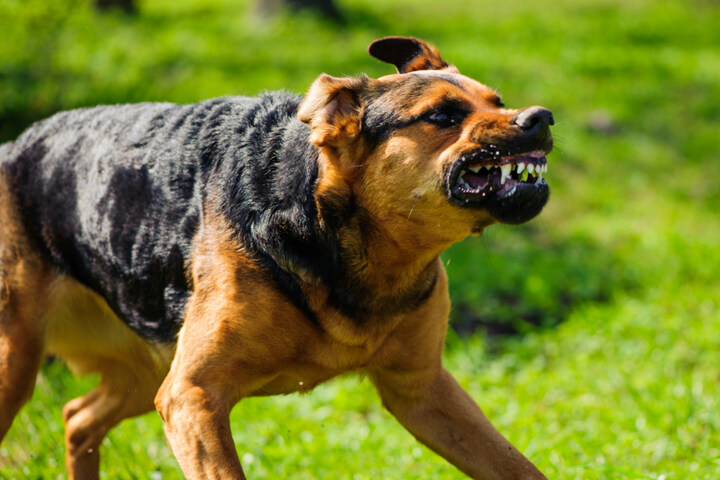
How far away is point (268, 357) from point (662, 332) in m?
4.08

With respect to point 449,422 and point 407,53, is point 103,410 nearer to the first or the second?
point 449,422

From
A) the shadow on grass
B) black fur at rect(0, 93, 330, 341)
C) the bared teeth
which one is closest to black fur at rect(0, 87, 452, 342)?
black fur at rect(0, 93, 330, 341)

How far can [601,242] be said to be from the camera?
8273mm

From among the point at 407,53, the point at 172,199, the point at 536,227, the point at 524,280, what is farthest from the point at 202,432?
the point at 536,227

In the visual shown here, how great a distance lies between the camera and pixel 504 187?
11.3 ft

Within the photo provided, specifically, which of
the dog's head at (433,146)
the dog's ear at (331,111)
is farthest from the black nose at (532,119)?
the dog's ear at (331,111)

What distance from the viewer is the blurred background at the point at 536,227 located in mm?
5164

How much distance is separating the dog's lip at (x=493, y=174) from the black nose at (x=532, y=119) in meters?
0.10

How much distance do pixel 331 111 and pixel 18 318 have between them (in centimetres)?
203

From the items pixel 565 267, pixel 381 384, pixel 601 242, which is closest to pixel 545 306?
pixel 565 267

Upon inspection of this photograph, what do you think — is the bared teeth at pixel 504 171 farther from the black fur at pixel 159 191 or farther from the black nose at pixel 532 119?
the black fur at pixel 159 191

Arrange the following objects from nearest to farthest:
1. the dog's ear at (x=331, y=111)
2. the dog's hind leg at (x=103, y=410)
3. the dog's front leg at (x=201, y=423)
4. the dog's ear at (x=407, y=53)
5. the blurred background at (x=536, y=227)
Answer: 1. the dog's front leg at (x=201, y=423)
2. the dog's ear at (x=331, y=111)
3. the dog's ear at (x=407, y=53)
4. the dog's hind leg at (x=103, y=410)
5. the blurred background at (x=536, y=227)

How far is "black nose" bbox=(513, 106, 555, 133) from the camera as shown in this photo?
3357mm

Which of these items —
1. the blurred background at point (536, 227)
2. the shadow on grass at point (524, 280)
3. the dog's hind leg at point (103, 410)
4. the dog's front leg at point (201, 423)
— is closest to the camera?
the dog's front leg at point (201, 423)
